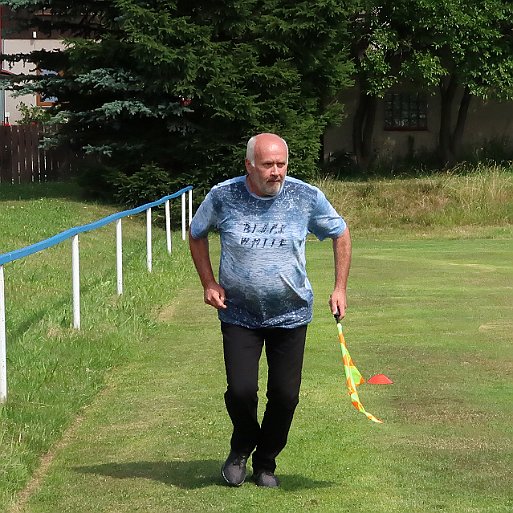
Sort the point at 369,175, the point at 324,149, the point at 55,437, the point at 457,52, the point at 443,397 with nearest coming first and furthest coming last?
the point at 55,437, the point at 443,397, the point at 457,52, the point at 369,175, the point at 324,149

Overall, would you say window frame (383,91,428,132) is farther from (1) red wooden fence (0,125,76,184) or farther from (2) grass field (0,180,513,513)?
(2) grass field (0,180,513,513)

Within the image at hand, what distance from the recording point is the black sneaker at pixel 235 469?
717 cm

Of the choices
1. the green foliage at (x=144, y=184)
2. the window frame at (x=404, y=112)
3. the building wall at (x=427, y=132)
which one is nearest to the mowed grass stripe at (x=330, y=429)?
the green foliage at (x=144, y=184)

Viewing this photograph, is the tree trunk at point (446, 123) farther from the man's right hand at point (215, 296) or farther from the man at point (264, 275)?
the man's right hand at point (215, 296)

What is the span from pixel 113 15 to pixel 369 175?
1177 centimetres

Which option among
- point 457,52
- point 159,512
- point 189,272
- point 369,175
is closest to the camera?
point 159,512

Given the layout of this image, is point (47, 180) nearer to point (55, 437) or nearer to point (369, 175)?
point (369, 175)

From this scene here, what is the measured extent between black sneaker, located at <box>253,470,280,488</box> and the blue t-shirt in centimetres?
87

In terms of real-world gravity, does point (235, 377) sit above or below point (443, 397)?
above

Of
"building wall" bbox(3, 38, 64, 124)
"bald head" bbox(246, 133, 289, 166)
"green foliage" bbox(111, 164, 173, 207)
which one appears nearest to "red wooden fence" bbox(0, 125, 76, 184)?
"green foliage" bbox(111, 164, 173, 207)

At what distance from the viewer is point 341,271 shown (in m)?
7.07

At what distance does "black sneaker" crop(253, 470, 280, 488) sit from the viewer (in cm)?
718

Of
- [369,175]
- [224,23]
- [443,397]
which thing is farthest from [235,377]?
[369,175]

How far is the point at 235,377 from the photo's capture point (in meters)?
6.98
